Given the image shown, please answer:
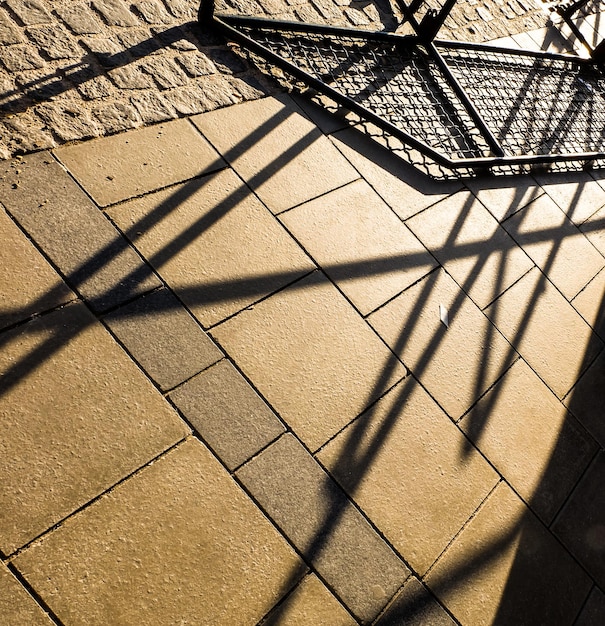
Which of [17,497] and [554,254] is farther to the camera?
[554,254]

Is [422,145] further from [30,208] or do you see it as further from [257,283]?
[30,208]

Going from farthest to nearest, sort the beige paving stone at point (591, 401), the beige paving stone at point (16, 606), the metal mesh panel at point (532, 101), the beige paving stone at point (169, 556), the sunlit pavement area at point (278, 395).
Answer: the metal mesh panel at point (532, 101) < the beige paving stone at point (591, 401) < the sunlit pavement area at point (278, 395) < the beige paving stone at point (169, 556) < the beige paving stone at point (16, 606)

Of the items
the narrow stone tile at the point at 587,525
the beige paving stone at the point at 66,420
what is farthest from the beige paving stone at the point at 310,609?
the narrow stone tile at the point at 587,525

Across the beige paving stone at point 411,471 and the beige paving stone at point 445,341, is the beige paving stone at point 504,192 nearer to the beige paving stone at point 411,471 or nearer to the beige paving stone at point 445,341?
the beige paving stone at point 445,341

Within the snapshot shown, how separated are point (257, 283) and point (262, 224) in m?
0.44

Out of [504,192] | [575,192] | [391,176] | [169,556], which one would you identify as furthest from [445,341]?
[575,192]

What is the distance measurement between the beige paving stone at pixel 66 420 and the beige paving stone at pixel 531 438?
1.83m

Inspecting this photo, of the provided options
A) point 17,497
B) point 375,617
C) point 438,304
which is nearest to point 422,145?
point 438,304

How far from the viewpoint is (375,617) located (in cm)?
235

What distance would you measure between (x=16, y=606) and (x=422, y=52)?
17.0ft

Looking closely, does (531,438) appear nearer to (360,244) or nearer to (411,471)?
(411,471)

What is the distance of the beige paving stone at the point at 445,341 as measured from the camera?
3.12 metres

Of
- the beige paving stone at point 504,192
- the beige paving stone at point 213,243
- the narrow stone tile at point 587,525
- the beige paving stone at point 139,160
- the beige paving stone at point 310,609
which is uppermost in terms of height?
the beige paving stone at point 139,160

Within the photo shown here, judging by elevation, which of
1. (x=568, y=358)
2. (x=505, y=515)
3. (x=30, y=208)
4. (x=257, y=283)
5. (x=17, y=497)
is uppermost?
(x=30, y=208)
